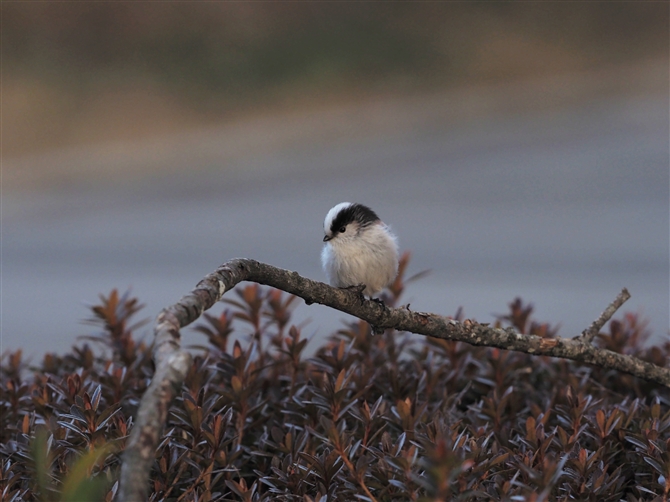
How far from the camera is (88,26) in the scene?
17.2 metres

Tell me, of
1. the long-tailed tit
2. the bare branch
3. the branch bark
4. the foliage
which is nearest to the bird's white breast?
the long-tailed tit

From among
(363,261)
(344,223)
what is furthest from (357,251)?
(344,223)

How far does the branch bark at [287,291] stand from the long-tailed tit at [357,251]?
762mm

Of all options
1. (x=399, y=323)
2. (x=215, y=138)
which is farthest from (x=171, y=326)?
(x=215, y=138)

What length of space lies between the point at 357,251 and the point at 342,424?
44.1 inches

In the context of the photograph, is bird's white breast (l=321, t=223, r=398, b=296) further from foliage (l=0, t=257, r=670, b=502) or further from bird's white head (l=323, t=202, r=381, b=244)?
foliage (l=0, t=257, r=670, b=502)

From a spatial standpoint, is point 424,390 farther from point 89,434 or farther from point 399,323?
point 89,434

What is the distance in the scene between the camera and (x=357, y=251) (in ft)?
11.1

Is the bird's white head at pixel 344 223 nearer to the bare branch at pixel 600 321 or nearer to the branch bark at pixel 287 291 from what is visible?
the branch bark at pixel 287 291

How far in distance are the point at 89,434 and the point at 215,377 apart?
96 cm

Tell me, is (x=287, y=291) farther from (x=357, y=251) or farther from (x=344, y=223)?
(x=344, y=223)

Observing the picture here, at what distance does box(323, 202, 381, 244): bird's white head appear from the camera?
11.7 feet

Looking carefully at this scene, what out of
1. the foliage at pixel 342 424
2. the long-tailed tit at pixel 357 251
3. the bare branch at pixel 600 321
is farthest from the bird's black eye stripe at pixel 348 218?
the bare branch at pixel 600 321

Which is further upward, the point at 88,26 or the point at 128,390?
the point at 88,26
